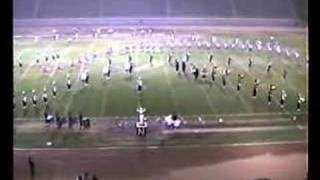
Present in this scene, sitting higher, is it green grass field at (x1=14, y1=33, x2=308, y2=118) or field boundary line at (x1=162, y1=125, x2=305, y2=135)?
green grass field at (x1=14, y1=33, x2=308, y2=118)

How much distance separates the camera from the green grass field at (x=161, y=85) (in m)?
2.04

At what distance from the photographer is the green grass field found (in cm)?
204

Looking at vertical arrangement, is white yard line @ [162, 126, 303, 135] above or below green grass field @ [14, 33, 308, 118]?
below

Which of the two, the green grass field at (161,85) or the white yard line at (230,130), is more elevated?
the green grass field at (161,85)

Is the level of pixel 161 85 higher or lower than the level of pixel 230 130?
higher

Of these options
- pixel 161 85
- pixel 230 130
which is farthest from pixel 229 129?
pixel 161 85

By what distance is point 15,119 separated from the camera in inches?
78.3

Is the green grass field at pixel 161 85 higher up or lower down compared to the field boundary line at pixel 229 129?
higher up

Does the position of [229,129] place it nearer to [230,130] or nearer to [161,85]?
[230,130]

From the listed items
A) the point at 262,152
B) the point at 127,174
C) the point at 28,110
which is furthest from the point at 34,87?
the point at 262,152

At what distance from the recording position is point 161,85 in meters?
2.08

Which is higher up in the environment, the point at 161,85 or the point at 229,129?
the point at 161,85

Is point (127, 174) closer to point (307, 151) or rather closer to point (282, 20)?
point (307, 151)
